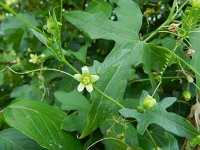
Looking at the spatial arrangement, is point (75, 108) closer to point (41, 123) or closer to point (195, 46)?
point (41, 123)

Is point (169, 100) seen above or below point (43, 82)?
above

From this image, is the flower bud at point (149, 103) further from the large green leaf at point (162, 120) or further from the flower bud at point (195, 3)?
the flower bud at point (195, 3)

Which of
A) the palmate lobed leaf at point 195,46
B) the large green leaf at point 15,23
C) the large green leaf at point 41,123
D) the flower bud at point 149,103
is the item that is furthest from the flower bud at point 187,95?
the large green leaf at point 15,23

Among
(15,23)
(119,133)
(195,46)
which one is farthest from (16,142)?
(15,23)

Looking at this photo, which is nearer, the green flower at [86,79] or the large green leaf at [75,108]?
the green flower at [86,79]

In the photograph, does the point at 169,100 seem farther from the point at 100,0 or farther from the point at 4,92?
the point at 4,92

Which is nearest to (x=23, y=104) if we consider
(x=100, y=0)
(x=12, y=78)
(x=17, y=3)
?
(x=100, y=0)
